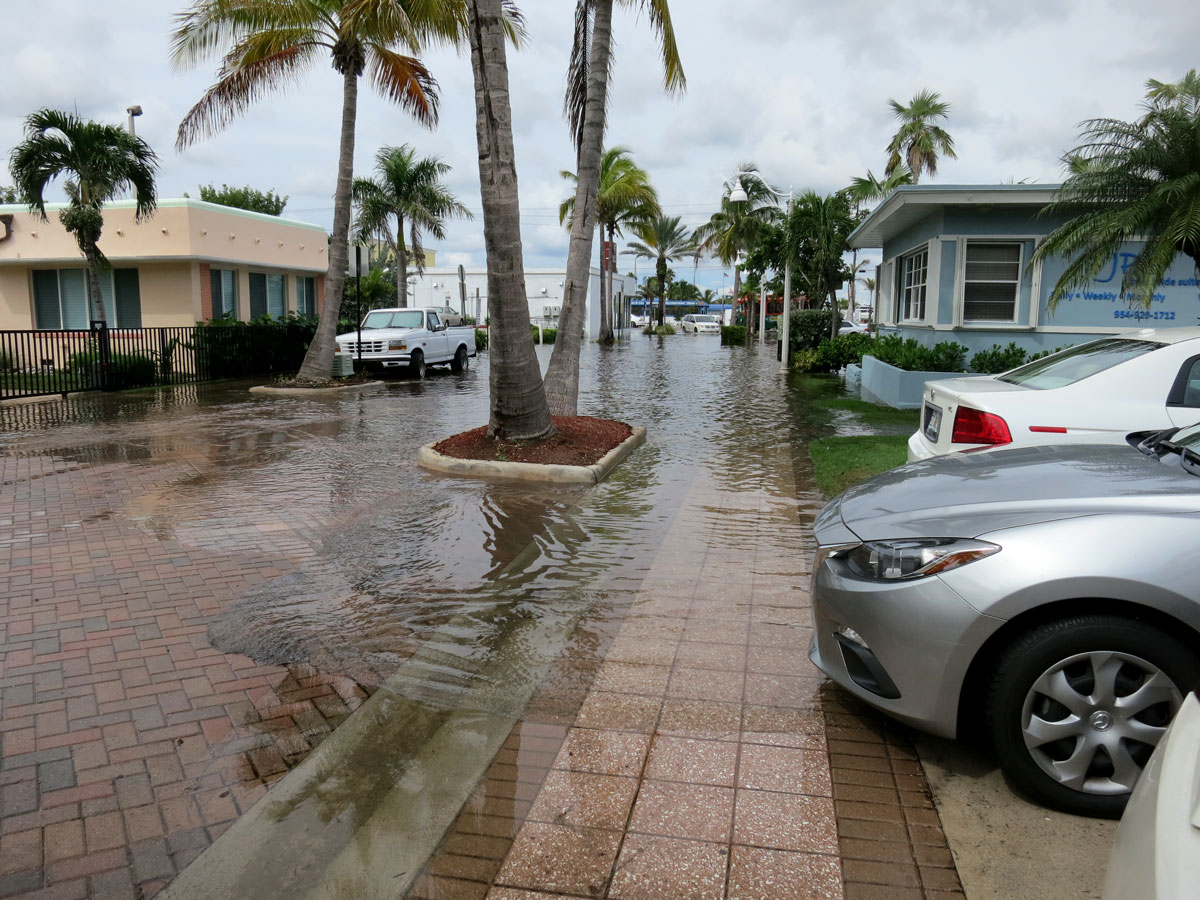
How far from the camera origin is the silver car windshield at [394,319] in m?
25.0

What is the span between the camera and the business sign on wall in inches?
590

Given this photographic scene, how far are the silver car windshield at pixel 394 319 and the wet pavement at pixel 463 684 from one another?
51.7 feet

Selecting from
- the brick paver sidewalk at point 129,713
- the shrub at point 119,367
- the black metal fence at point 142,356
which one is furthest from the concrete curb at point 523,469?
the shrub at point 119,367

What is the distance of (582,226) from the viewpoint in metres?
12.1

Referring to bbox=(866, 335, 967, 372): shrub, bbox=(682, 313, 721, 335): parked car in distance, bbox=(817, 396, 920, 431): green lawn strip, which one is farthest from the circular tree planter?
bbox=(682, 313, 721, 335): parked car in distance

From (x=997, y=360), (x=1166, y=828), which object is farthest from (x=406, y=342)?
(x=1166, y=828)

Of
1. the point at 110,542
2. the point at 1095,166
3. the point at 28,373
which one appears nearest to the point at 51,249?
the point at 28,373

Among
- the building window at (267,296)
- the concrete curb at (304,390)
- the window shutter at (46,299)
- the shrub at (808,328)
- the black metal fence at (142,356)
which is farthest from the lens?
the shrub at (808,328)

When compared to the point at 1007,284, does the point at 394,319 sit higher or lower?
lower

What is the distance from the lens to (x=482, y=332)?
43.3 meters

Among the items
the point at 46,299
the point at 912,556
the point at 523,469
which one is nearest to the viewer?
the point at 912,556

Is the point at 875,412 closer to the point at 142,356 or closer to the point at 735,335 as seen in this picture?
the point at 142,356

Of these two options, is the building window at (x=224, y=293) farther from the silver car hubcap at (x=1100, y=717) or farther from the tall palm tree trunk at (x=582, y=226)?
the silver car hubcap at (x=1100, y=717)

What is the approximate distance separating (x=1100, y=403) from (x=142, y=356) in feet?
64.5
